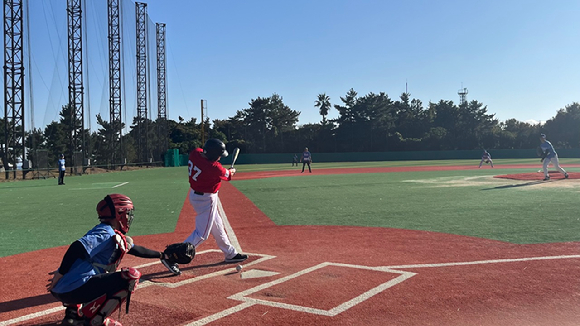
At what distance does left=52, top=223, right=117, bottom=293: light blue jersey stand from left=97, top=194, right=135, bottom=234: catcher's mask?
0.38ft

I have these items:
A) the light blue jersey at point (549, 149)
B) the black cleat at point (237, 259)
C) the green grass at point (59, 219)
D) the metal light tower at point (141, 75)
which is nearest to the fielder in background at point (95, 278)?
the black cleat at point (237, 259)

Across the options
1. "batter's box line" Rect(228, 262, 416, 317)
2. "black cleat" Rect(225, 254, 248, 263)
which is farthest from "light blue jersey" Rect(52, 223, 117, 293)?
"black cleat" Rect(225, 254, 248, 263)

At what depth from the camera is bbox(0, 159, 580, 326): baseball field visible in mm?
4078

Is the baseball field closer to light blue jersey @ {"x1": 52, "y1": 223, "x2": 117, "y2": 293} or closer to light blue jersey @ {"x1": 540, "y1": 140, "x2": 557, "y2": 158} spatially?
light blue jersey @ {"x1": 52, "y1": 223, "x2": 117, "y2": 293}

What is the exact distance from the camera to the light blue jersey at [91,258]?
11.1 feet

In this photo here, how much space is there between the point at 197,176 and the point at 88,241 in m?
2.53

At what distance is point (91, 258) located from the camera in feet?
11.4

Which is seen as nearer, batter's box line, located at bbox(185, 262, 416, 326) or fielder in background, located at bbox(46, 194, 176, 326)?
fielder in background, located at bbox(46, 194, 176, 326)

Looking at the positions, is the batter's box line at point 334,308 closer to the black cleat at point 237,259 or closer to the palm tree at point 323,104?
the black cleat at point 237,259

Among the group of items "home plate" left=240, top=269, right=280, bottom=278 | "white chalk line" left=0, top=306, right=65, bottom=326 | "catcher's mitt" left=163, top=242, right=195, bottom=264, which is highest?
"catcher's mitt" left=163, top=242, right=195, bottom=264

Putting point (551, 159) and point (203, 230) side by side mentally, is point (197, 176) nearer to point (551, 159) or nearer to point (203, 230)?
point (203, 230)

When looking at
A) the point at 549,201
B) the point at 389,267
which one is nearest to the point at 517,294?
the point at 389,267

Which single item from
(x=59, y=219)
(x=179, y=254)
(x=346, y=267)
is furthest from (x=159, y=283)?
(x=59, y=219)

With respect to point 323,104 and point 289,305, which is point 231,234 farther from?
point 323,104
